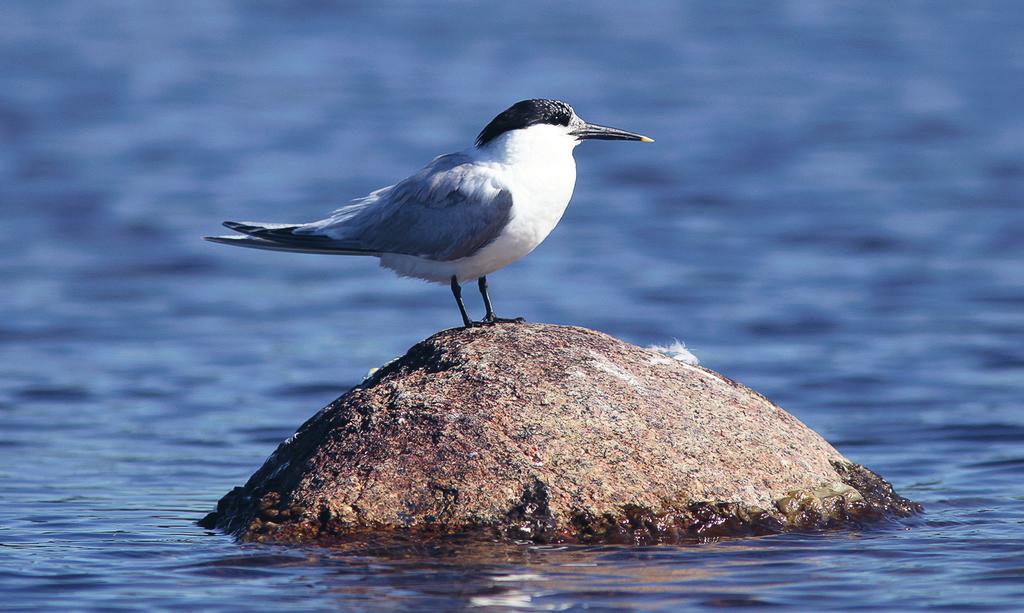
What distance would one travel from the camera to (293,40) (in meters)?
24.4

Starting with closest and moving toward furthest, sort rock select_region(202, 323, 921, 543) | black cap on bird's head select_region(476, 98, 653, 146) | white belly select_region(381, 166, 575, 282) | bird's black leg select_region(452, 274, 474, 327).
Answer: rock select_region(202, 323, 921, 543) → white belly select_region(381, 166, 575, 282) → bird's black leg select_region(452, 274, 474, 327) → black cap on bird's head select_region(476, 98, 653, 146)

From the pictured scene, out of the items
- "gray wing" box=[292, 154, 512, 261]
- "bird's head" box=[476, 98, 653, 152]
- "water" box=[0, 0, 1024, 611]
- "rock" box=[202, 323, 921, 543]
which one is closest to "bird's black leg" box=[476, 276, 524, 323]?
"rock" box=[202, 323, 921, 543]

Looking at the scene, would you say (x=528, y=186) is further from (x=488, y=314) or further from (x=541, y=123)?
(x=488, y=314)

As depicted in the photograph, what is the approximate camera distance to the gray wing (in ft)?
23.8

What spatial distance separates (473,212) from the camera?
7270 millimetres

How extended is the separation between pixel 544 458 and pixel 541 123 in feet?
6.31

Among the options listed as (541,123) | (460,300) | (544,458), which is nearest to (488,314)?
(460,300)

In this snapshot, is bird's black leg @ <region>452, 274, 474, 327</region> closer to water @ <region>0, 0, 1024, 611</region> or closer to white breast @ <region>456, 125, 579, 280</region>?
white breast @ <region>456, 125, 579, 280</region>

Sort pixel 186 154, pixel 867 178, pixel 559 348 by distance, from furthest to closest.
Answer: pixel 186 154
pixel 867 178
pixel 559 348

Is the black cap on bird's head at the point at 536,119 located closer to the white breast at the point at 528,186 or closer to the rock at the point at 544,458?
the white breast at the point at 528,186

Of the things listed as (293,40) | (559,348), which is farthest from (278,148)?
(559,348)

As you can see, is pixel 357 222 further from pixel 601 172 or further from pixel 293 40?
pixel 293 40

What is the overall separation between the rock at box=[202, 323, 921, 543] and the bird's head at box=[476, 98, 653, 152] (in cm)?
107

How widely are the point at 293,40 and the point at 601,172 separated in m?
7.96
